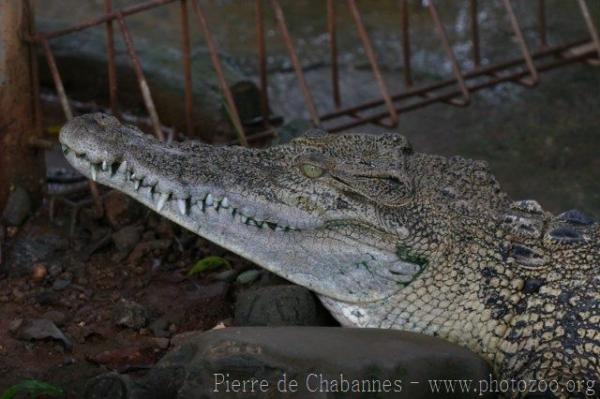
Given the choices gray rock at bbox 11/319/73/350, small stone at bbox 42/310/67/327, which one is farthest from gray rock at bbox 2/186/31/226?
gray rock at bbox 11/319/73/350

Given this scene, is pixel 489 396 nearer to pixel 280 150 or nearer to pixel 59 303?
pixel 280 150

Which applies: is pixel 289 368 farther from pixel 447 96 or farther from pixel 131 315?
pixel 447 96

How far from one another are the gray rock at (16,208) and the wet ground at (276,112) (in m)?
0.05

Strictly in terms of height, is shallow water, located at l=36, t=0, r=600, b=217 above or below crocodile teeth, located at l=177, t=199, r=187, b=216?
below

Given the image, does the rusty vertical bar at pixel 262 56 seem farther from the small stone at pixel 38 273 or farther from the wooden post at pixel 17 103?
the small stone at pixel 38 273

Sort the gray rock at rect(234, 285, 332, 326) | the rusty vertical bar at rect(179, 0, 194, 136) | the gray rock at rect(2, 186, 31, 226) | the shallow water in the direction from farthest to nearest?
the shallow water < the rusty vertical bar at rect(179, 0, 194, 136) < the gray rock at rect(2, 186, 31, 226) < the gray rock at rect(234, 285, 332, 326)

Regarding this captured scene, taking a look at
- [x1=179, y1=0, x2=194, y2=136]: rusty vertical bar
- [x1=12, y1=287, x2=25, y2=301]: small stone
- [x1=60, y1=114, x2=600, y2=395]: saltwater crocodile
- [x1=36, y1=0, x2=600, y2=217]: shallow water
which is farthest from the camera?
[x1=36, y1=0, x2=600, y2=217]: shallow water

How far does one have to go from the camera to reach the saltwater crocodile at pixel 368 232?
3.40 metres

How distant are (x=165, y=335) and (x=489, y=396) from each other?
3.96 feet

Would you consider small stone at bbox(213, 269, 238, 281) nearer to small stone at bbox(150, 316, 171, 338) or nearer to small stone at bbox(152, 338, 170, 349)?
small stone at bbox(150, 316, 171, 338)

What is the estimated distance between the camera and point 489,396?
329cm

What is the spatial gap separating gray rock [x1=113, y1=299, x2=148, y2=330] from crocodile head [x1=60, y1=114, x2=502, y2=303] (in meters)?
0.51

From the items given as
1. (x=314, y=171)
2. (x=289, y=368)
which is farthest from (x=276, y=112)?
(x=289, y=368)

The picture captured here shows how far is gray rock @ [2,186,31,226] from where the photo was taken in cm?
436
